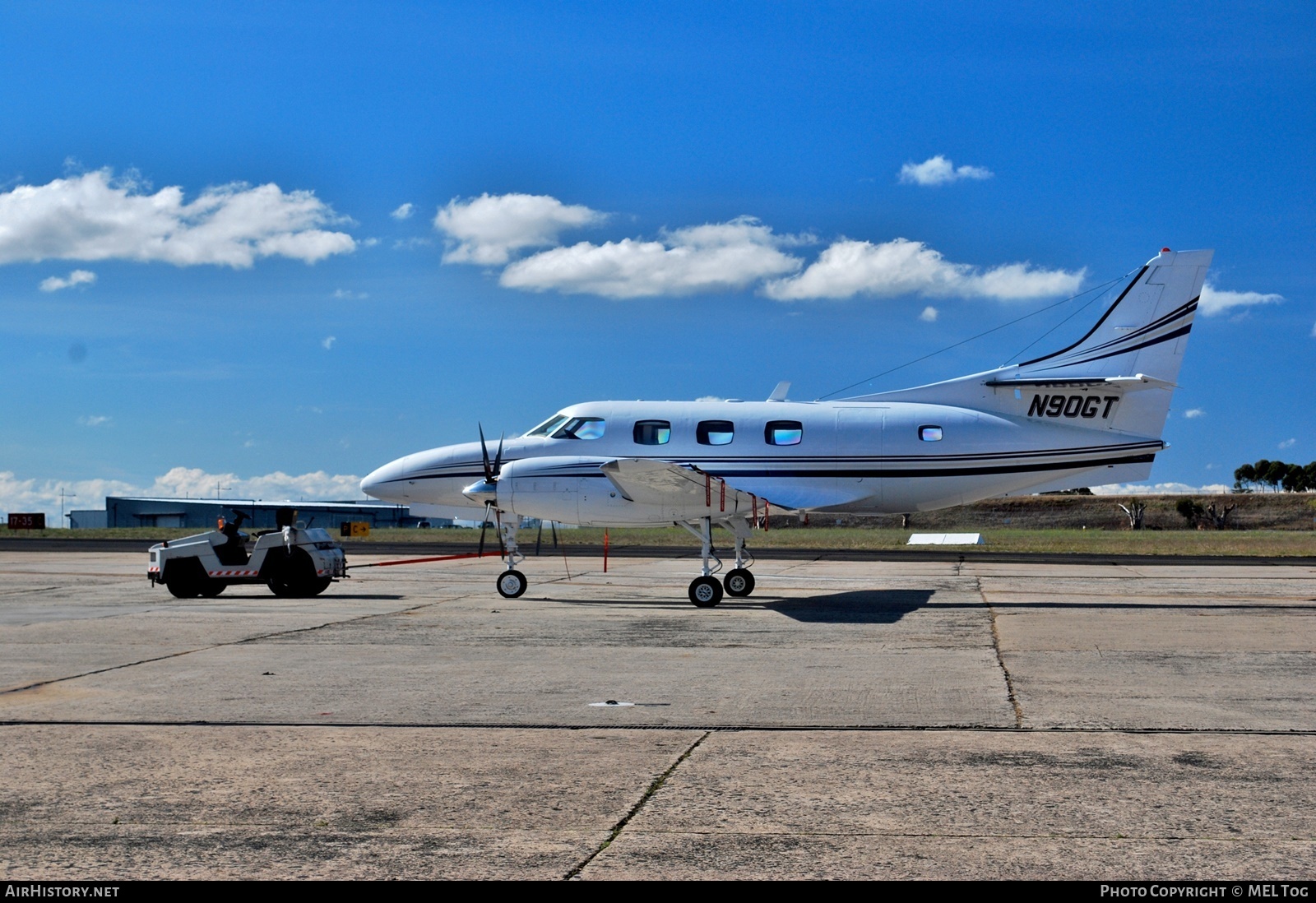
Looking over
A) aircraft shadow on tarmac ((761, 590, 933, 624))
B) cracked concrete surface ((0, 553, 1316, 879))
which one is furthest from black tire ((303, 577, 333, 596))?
aircraft shadow on tarmac ((761, 590, 933, 624))

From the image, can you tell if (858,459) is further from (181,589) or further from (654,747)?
(654,747)

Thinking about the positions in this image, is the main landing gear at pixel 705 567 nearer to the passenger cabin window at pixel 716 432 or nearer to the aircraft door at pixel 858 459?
the passenger cabin window at pixel 716 432

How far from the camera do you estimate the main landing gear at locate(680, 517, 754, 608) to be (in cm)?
1906

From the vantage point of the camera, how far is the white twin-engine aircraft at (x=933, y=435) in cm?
2211

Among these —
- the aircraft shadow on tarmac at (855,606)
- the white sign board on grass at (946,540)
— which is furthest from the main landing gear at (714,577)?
the white sign board on grass at (946,540)

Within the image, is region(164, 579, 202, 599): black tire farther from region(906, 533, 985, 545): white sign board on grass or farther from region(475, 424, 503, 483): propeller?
region(906, 533, 985, 545): white sign board on grass

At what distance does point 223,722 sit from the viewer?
8531 mm

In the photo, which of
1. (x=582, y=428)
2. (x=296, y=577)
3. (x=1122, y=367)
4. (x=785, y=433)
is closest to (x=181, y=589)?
(x=296, y=577)

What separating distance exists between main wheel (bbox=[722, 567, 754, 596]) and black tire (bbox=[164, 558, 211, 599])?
9469 millimetres

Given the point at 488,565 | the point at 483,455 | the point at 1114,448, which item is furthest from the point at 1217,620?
the point at 488,565

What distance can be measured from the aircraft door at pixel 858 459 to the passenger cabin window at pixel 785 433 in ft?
2.50

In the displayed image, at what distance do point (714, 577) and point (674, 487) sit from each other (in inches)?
81.4

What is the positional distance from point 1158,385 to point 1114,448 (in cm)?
148
